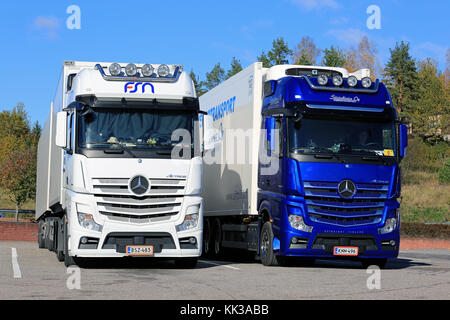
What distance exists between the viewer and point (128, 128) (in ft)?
46.6

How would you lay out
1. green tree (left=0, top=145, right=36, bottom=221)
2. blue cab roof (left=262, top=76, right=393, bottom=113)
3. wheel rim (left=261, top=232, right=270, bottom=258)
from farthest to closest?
green tree (left=0, top=145, right=36, bottom=221) → wheel rim (left=261, top=232, right=270, bottom=258) → blue cab roof (left=262, top=76, right=393, bottom=113)

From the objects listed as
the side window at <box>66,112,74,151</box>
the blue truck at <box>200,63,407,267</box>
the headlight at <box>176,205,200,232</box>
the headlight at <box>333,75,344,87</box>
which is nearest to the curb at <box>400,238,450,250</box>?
the blue truck at <box>200,63,407,267</box>

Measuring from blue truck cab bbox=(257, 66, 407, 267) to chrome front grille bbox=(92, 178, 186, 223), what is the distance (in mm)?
2268

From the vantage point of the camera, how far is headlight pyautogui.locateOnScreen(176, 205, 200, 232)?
1437 cm

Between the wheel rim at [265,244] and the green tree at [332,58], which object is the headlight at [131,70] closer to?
the wheel rim at [265,244]

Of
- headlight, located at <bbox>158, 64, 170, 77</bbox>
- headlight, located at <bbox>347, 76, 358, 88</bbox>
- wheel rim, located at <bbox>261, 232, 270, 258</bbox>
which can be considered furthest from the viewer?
wheel rim, located at <bbox>261, 232, 270, 258</bbox>

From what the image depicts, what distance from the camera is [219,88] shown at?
827 inches

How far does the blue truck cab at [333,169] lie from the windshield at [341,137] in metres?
0.02

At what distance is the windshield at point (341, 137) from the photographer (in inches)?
592

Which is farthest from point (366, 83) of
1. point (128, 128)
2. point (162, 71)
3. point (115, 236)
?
point (115, 236)

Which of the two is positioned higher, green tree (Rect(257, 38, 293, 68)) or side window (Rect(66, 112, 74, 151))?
green tree (Rect(257, 38, 293, 68))

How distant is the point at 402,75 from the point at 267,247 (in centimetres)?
6925

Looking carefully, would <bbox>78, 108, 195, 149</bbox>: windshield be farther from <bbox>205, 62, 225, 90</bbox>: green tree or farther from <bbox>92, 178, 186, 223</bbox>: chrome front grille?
<bbox>205, 62, 225, 90</bbox>: green tree
